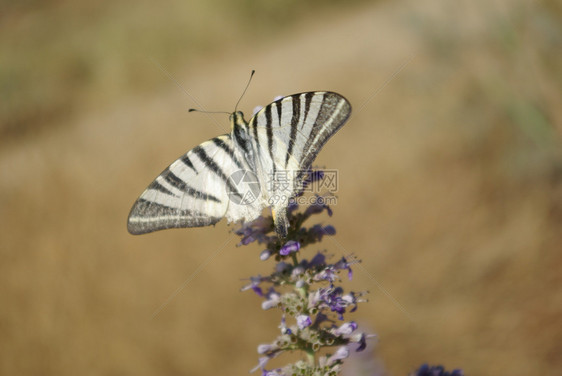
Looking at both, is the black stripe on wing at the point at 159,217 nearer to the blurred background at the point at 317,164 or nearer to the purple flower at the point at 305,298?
the purple flower at the point at 305,298

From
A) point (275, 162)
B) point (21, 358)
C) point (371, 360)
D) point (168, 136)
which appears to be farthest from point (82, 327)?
point (275, 162)

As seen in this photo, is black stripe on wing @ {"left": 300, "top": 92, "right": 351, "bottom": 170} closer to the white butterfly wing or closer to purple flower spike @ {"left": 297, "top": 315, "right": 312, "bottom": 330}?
the white butterfly wing

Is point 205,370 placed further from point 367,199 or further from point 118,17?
point 118,17

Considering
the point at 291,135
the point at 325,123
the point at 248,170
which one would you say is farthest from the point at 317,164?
the point at 325,123

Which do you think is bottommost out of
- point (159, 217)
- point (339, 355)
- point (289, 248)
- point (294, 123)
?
point (339, 355)

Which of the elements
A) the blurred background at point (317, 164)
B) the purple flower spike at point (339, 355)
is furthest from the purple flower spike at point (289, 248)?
the blurred background at point (317, 164)

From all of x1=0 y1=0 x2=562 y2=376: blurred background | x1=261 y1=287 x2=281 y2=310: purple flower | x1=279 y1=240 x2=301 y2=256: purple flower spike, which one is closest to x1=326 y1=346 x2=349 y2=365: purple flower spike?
x1=261 y1=287 x2=281 y2=310: purple flower

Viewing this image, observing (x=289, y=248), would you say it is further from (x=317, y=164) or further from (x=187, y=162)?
(x=317, y=164)
